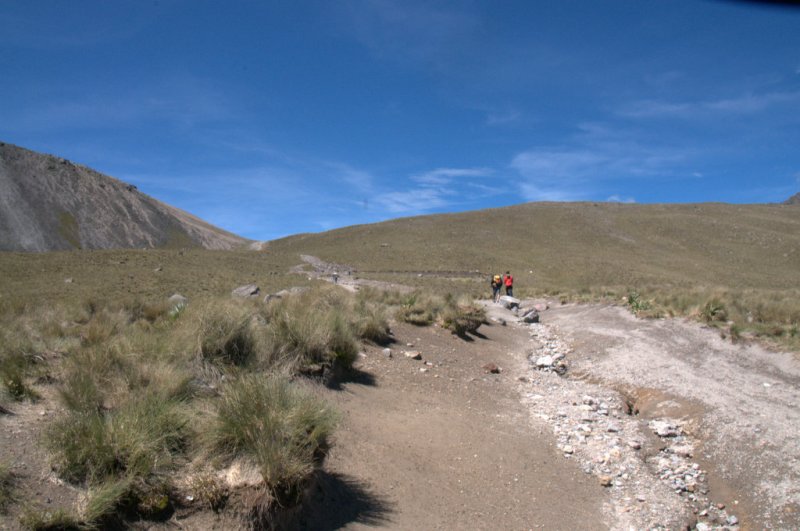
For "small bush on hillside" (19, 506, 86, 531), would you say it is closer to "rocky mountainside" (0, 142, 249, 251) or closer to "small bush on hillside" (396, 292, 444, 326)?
"small bush on hillside" (396, 292, 444, 326)

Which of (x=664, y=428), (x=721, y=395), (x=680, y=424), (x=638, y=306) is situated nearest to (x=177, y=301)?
(x=664, y=428)

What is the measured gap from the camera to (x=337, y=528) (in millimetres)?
4352

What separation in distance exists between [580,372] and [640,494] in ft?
19.9

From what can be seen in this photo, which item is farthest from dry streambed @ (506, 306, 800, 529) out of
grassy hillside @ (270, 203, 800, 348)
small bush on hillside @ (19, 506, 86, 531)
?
grassy hillside @ (270, 203, 800, 348)

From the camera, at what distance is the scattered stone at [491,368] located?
11.0 metres

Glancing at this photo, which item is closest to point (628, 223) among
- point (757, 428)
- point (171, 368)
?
point (757, 428)

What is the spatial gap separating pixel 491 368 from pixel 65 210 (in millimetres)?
89097

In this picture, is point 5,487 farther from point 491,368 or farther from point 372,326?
point 491,368

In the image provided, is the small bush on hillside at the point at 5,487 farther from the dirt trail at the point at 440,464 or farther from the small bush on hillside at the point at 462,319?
the small bush on hillside at the point at 462,319

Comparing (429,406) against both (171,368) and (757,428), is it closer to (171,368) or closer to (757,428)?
(171,368)

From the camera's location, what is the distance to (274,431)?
14.3 ft

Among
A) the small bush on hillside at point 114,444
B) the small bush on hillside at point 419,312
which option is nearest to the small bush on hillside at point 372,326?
the small bush on hillside at point 419,312

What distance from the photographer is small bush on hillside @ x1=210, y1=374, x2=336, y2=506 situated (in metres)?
4.15

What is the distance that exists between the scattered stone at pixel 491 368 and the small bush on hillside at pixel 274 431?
658cm
